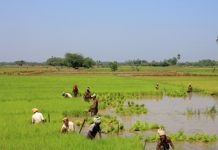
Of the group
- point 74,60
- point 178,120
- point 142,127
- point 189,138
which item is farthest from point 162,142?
point 74,60

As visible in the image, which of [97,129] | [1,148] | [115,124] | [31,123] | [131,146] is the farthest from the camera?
[115,124]

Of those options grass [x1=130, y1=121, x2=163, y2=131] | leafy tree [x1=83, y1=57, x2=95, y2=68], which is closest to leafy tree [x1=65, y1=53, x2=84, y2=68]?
leafy tree [x1=83, y1=57, x2=95, y2=68]

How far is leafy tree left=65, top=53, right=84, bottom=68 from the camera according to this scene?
144375 mm

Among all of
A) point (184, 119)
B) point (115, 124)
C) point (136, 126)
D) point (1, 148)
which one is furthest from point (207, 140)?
point (1, 148)

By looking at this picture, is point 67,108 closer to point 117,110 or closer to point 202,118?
point 117,110

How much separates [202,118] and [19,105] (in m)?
10.9

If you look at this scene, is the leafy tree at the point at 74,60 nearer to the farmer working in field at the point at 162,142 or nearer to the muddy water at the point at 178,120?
the muddy water at the point at 178,120

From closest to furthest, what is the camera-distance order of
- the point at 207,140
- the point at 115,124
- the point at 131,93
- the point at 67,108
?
the point at 207,140 → the point at 115,124 → the point at 67,108 → the point at 131,93

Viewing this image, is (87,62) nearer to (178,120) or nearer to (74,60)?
(74,60)

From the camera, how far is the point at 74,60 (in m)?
144

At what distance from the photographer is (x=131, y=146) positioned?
12070mm

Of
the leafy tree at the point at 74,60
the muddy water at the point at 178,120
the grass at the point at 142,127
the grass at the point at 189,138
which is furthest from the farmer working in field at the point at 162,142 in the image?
the leafy tree at the point at 74,60

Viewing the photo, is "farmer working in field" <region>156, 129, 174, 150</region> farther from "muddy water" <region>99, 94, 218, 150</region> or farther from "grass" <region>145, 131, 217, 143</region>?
"grass" <region>145, 131, 217, 143</region>

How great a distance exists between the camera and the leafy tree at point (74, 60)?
144375 mm
